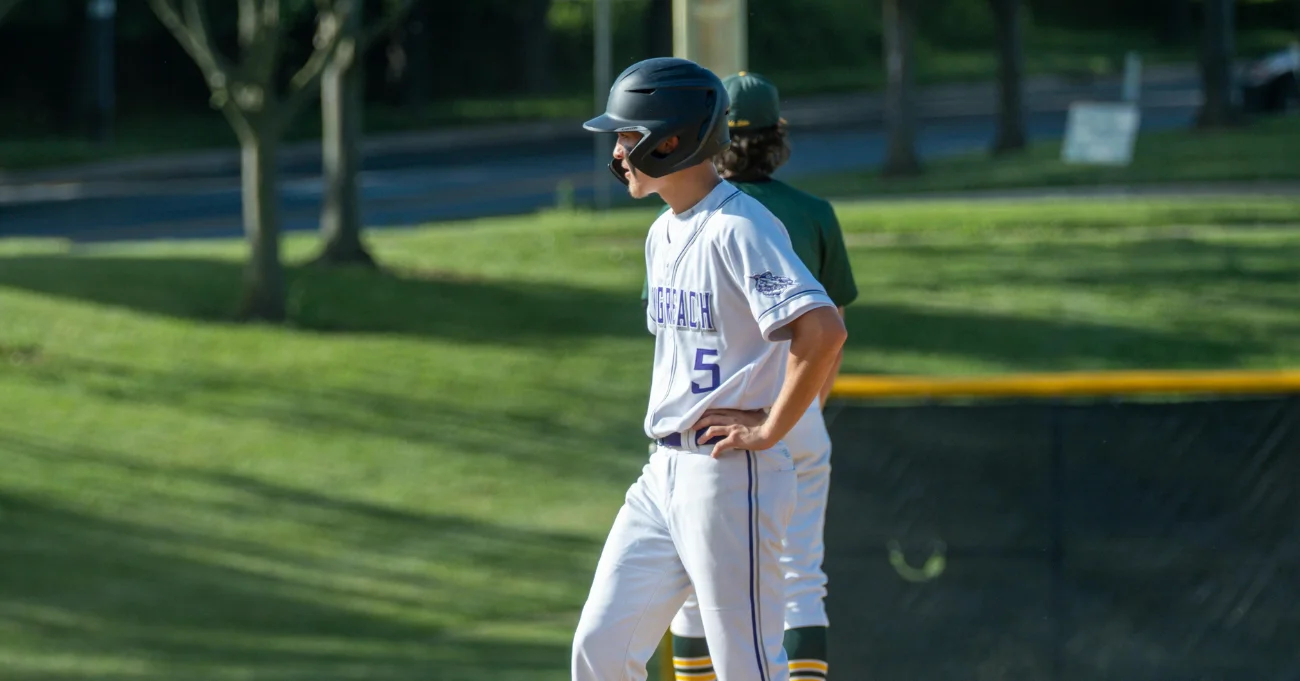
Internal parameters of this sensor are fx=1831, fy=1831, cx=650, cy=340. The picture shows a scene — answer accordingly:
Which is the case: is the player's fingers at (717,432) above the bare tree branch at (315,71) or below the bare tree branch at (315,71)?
below

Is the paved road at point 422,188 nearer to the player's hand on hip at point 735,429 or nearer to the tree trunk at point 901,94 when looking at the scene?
the tree trunk at point 901,94

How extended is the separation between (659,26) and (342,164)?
25.9 meters

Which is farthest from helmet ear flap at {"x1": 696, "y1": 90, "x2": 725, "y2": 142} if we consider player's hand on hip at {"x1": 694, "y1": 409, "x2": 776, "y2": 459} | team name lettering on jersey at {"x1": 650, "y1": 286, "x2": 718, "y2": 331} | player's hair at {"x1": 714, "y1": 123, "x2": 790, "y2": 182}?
player's hair at {"x1": 714, "y1": 123, "x2": 790, "y2": 182}

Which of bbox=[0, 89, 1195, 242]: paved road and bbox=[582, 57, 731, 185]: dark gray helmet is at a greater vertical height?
bbox=[582, 57, 731, 185]: dark gray helmet

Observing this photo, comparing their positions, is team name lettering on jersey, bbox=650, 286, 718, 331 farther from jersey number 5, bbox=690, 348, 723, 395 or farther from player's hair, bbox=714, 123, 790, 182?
player's hair, bbox=714, 123, 790, 182

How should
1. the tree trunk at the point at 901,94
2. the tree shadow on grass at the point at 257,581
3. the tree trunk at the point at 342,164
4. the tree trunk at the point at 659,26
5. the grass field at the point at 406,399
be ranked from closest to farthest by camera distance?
the tree shadow on grass at the point at 257,581 < the grass field at the point at 406,399 < the tree trunk at the point at 342,164 < the tree trunk at the point at 901,94 < the tree trunk at the point at 659,26

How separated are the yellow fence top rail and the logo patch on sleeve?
Result: 2.59m

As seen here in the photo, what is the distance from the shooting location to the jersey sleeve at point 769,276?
405 cm

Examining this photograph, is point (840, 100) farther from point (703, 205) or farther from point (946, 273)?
point (703, 205)

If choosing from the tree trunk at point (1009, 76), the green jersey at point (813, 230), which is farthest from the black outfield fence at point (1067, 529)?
the tree trunk at point (1009, 76)

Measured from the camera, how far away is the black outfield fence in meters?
6.57

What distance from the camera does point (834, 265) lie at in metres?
5.14

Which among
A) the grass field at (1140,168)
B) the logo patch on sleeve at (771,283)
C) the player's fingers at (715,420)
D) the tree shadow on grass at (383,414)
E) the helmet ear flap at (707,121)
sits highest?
the helmet ear flap at (707,121)

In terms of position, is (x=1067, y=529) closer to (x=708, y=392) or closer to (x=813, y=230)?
(x=813, y=230)
